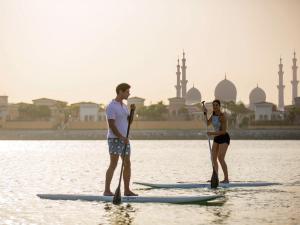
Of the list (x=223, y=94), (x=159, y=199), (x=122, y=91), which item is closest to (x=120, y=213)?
(x=159, y=199)

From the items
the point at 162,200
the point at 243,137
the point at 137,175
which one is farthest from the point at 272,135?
the point at 162,200

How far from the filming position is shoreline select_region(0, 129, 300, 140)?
10094cm

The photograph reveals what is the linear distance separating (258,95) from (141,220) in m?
139

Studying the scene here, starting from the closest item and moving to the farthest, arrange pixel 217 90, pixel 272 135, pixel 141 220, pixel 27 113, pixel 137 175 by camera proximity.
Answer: pixel 141 220
pixel 137 175
pixel 272 135
pixel 27 113
pixel 217 90

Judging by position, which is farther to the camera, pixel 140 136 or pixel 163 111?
pixel 163 111

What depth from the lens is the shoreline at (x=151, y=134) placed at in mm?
100938

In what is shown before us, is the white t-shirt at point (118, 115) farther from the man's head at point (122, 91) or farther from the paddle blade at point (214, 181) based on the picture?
the paddle blade at point (214, 181)

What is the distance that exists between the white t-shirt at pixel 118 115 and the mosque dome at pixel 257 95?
13711cm

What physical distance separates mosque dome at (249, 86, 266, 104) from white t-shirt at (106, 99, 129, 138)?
13711 centimetres

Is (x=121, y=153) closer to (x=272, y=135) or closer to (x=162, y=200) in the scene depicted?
(x=162, y=200)

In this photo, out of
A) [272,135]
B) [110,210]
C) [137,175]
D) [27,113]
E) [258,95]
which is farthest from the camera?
[258,95]

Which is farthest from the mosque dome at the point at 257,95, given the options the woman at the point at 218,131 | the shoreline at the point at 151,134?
the woman at the point at 218,131

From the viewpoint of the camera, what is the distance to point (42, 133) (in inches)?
4178

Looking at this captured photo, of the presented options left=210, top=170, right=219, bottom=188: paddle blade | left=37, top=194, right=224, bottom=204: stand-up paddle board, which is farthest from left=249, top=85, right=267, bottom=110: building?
left=37, top=194, right=224, bottom=204: stand-up paddle board
